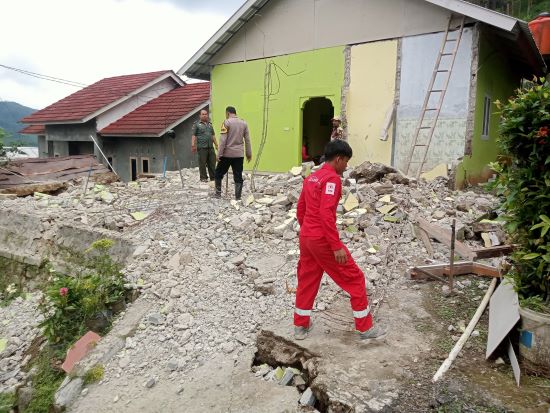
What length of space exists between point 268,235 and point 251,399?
3221 mm

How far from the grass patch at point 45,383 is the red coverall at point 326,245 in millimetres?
3024

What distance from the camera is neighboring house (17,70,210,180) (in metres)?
16.6

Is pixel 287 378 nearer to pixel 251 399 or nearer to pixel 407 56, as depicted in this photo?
pixel 251 399

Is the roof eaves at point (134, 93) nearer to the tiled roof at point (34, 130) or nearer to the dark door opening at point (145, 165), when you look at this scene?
the dark door opening at point (145, 165)

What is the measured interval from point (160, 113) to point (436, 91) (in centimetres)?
1162

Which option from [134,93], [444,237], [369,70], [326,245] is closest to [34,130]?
[134,93]

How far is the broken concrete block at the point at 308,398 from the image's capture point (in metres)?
3.11

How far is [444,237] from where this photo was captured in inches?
226

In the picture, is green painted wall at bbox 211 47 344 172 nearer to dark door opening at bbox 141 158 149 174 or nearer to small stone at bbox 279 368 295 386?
dark door opening at bbox 141 158 149 174

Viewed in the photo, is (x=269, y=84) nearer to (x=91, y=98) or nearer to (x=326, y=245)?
(x=326, y=245)

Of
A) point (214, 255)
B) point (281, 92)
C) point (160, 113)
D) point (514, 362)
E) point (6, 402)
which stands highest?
point (160, 113)

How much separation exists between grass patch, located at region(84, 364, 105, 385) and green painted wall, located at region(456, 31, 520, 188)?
25.0 ft

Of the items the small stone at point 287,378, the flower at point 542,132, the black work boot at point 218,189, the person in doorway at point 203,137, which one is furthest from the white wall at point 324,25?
the small stone at point 287,378

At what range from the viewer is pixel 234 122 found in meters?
7.57
